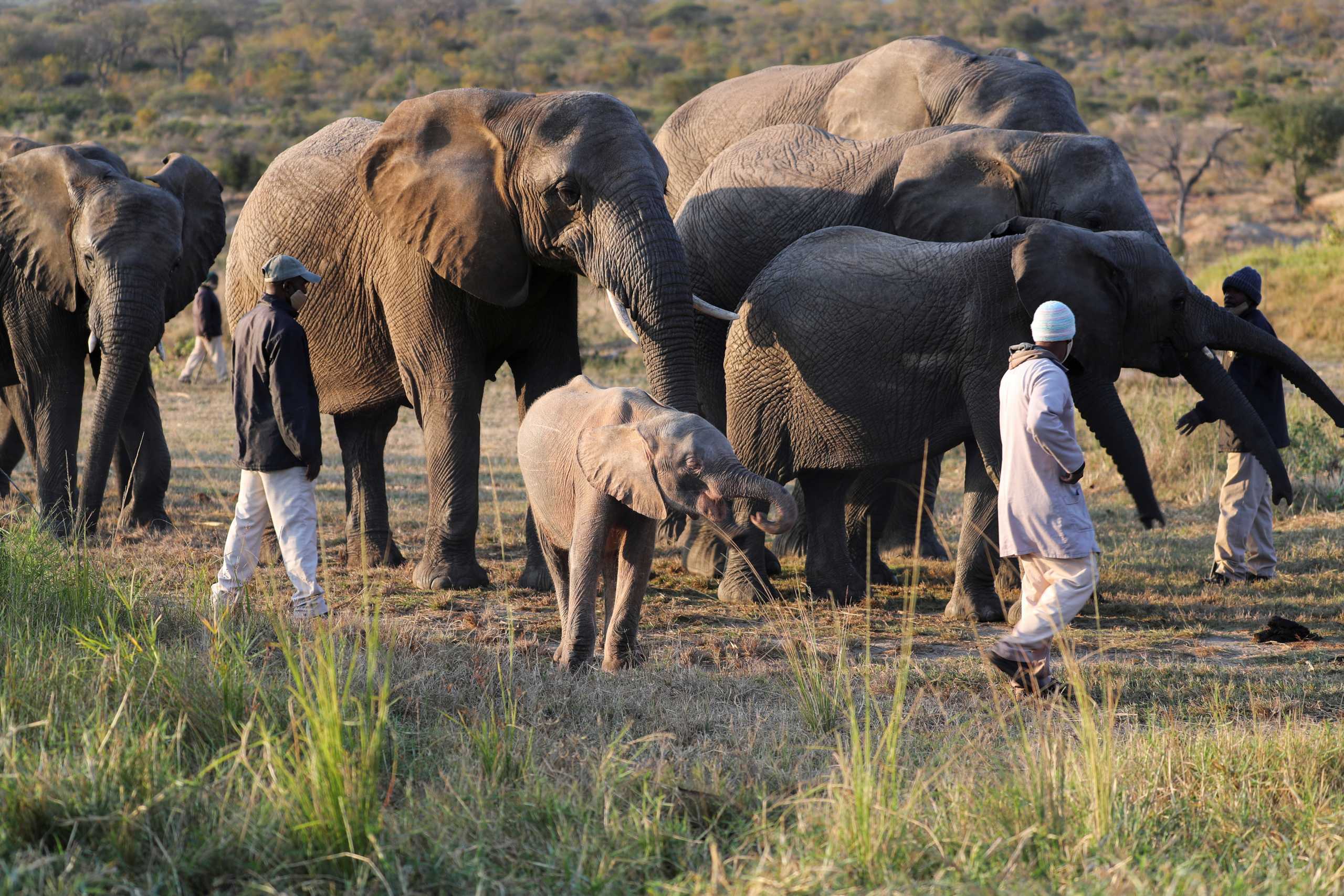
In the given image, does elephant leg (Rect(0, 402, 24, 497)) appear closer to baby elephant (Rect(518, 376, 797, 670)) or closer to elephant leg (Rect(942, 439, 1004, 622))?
baby elephant (Rect(518, 376, 797, 670))

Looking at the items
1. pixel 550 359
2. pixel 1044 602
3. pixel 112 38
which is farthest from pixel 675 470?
pixel 112 38

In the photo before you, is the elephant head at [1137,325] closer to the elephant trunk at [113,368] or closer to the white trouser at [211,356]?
the elephant trunk at [113,368]

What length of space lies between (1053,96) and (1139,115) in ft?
151

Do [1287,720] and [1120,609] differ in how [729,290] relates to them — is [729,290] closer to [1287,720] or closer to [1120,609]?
[1120,609]

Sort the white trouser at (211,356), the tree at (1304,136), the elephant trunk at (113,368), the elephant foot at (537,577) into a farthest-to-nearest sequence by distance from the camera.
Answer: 1. the tree at (1304,136)
2. the white trouser at (211,356)
3. the elephant trunk at (113,368)
4. the elephant foot at (537,577)

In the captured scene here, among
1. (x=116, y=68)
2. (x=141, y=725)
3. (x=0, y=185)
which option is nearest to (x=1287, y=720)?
(x=141, y=725)

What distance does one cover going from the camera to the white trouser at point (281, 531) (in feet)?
24.7

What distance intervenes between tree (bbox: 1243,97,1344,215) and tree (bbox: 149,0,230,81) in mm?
44534

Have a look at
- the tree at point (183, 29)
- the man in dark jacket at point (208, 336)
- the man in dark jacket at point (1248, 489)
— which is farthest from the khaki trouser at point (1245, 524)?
the tree at point (183, 29)

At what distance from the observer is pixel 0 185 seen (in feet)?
34.9

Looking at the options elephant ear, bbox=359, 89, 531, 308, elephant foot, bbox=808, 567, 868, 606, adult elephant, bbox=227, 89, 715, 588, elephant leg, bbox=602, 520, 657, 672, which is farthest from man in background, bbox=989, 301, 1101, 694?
elephant ear, bbox=359, 89, 531, 308

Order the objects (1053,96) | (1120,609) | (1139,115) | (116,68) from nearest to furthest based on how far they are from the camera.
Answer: (1120,609) < (1053,96) < (1139,115) < (116,68)

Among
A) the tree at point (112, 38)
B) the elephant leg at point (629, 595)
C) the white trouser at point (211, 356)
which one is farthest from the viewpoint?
the tree at point (112, 38)

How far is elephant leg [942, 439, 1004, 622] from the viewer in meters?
8.40
